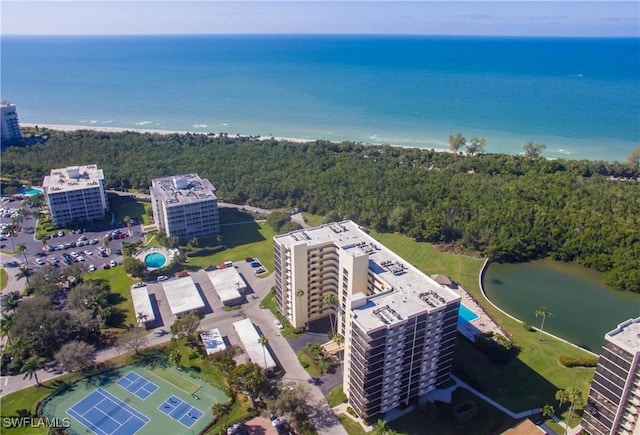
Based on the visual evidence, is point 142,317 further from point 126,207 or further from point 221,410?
point 126,207

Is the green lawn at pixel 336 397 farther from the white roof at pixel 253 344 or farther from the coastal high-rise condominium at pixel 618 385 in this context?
the coastal high-rise condominium at pixel 618 385

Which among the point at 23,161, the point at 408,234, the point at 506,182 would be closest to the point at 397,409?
the point at 408,234

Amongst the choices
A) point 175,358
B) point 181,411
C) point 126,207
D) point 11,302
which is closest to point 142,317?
point 175,358

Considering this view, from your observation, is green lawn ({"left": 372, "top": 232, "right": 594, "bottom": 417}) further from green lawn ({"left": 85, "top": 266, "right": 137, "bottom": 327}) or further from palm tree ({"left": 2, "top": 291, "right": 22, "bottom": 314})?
palm tree ({"left": 2, "top": 291, "right": 22, "bottom": 314})

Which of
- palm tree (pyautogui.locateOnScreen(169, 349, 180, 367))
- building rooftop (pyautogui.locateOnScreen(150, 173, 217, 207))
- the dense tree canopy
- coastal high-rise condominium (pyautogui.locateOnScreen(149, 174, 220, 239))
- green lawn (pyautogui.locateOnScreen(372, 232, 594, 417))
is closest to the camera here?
green lawn (pyautogui.locateOnScreen(372, 232, 594, 417))

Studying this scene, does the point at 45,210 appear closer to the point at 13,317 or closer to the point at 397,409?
the point at 13,317

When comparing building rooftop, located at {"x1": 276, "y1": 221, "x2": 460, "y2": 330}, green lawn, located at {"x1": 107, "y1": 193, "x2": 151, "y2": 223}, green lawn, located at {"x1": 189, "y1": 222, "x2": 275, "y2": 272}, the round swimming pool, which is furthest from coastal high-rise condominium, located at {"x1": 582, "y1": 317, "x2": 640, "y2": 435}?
green lawn, located at {"x1": 107, "y1": 193, "x2": 151, "y2": 223}

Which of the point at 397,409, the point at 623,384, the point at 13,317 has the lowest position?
the point at 397,409

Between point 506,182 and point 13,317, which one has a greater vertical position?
point 506,182
